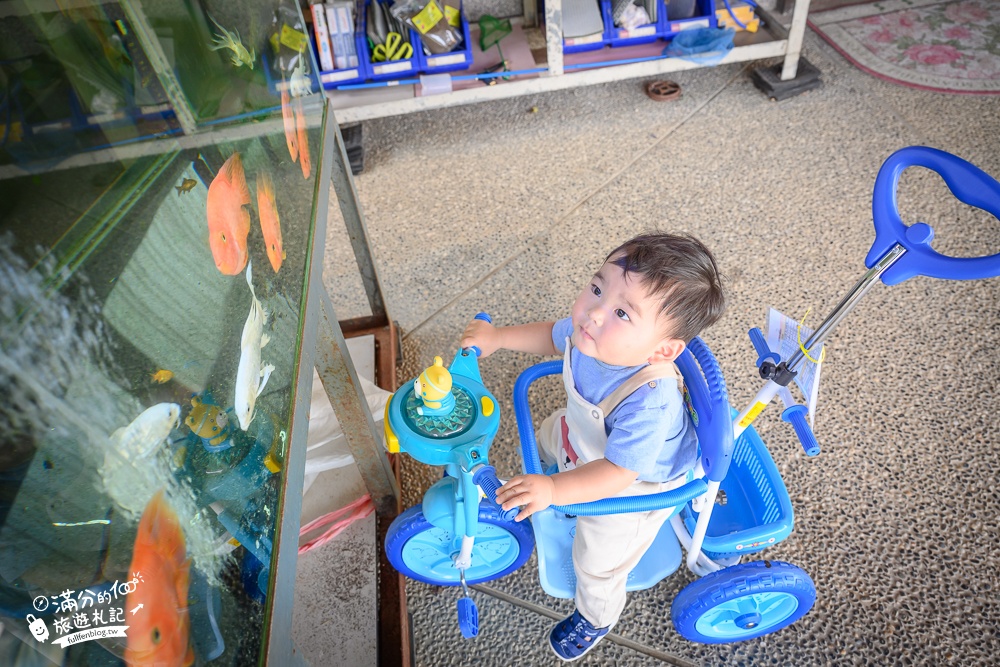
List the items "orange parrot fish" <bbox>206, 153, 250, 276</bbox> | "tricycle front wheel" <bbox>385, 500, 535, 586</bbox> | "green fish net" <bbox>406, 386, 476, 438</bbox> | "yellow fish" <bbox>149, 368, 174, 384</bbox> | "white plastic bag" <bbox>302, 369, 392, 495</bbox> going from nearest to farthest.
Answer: "yellow fish" <bbox>149, 368, 174, 384</bbox> → "orange parrot fish" <bbox>206, 153, 250, 276</bbox> → "green fish net" <bbox>406, 386, 476, 438</bbox> → "tricycle front wheel" <bbox>385, 500, 535, 586</bbox> → "white plastic bag" <bbox>302, 369, 392, 495</bbox>

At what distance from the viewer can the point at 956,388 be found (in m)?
1.70

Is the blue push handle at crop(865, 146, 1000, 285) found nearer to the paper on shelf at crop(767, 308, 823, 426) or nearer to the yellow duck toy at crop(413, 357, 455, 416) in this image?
the paper on shelf at crop(767, 308, 823, 426)

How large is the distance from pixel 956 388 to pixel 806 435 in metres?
0.93

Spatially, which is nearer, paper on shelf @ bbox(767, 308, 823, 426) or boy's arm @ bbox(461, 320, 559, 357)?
paper on shelf @ bbox(767, 308, 823, 426)

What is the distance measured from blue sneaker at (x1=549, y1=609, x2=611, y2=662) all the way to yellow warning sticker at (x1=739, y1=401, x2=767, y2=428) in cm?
45

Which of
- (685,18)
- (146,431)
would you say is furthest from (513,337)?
(685,18)

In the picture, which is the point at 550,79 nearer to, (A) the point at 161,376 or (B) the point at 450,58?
(B) the point at 450,58

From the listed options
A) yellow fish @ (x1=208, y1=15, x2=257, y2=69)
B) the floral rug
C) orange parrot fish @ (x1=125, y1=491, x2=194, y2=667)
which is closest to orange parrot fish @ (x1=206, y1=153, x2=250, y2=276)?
yellow fish @ (x1=208, y1=15, x2=257, y2=69)

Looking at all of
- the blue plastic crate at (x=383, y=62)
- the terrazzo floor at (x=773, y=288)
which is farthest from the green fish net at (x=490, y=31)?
the blue plastic crate at (x=383, y=62)

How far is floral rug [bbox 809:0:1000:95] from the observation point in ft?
8.38

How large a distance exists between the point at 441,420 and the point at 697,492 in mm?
411

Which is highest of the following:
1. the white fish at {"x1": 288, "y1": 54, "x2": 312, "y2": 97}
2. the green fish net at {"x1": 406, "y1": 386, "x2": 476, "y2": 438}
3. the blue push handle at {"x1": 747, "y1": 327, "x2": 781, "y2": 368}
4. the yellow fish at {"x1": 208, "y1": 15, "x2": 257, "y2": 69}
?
the yellow fish at {"x1": 208, "y1": 15, "x2": 257, "y2": 69}

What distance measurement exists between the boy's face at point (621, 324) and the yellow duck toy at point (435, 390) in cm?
21

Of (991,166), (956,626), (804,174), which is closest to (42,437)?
(956,626)
